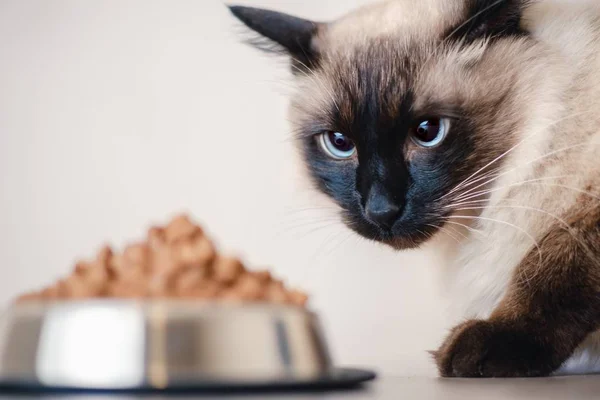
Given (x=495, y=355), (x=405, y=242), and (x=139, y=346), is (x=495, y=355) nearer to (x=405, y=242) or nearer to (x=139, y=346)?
(x=405, y=242)

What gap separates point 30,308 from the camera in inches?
27.0

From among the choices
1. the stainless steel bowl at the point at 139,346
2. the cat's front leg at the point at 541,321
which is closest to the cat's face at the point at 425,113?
the cat's front leg at the point at 541,321

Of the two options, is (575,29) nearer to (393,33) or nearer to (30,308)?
(393,33)

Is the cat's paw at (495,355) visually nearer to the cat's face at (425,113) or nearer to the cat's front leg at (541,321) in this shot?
the cat's front leg at (541,321)

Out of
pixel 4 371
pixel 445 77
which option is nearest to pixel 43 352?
pixel 4 371

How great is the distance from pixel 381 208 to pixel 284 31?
386mm

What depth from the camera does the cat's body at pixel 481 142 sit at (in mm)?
1043

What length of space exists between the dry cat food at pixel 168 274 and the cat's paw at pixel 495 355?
0.90ft

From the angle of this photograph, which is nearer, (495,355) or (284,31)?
(495,355)

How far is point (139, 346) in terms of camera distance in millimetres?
638

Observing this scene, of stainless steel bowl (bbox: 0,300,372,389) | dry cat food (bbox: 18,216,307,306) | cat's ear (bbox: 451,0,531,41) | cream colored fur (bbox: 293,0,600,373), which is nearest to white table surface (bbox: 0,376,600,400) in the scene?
stainless steel bowl (bbox: 0,300,372,389)

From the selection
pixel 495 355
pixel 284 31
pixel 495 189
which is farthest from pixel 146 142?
pixel 495 355

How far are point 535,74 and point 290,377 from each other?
0.69m

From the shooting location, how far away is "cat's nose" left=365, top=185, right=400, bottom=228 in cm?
104
